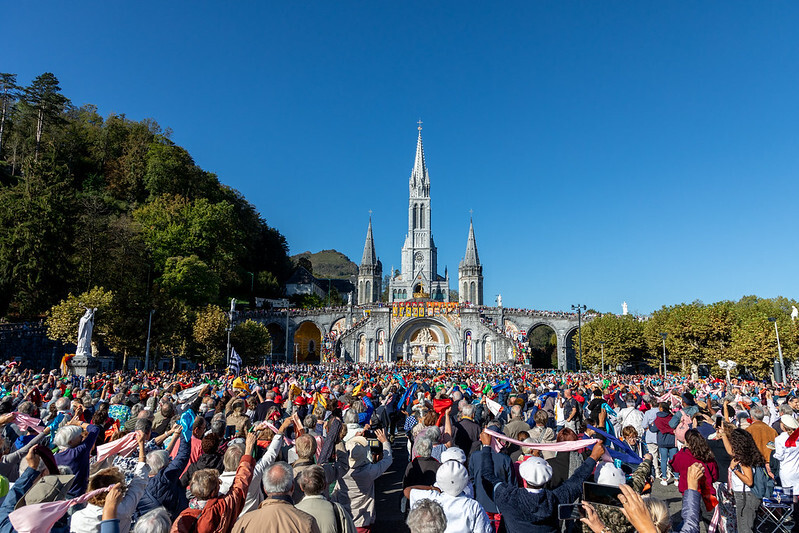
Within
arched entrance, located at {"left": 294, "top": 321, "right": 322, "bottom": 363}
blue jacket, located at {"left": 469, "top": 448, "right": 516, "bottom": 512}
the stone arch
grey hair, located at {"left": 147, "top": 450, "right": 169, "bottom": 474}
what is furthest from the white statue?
the stone arch

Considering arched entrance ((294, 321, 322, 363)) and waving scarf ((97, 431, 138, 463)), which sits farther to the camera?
arched entrance ((294, 321, 322, 363))

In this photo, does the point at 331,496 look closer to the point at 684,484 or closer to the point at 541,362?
the point at 684,484

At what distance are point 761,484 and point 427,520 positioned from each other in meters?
4.16

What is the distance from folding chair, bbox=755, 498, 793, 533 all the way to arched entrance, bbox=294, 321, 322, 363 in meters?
62.5

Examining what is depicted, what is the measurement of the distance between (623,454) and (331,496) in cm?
354

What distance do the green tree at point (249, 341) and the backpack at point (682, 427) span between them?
37.2m

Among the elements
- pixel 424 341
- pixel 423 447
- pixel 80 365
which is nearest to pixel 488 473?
pixel 423 447

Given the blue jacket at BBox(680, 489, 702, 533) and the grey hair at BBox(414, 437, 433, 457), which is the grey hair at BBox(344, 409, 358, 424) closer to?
the grey hair at BBox(414, 437, 433, 457)

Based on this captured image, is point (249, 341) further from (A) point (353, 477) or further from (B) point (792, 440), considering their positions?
(B) point (792, 440)

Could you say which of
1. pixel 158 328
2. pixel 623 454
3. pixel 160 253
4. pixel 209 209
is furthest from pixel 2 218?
pixel 623 454

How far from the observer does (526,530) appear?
4379 mm

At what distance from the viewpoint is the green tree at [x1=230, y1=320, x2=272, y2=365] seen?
43.1 metres

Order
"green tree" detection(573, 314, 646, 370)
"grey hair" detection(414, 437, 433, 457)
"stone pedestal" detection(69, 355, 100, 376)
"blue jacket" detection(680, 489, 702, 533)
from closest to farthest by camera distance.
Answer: "blue jacket" detection(680, 489, 702, 533) → "grey hair" detection(414, 437, 433, 457) → "stone pedestal" detection(69, 355, 100, 376) → "green tree" detection(573, 314, 646, 370)

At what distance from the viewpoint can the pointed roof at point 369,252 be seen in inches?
3696
